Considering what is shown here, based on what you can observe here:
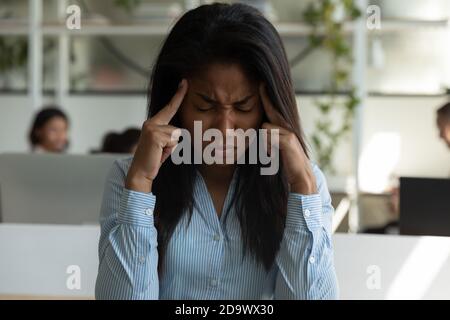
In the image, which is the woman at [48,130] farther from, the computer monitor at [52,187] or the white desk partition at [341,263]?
the white desk partition at [341,263]

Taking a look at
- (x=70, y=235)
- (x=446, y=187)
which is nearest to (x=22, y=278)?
(x=70, y=235)

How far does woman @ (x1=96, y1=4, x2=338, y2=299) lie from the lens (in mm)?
1132

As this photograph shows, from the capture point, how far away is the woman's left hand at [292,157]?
1146 millimetres

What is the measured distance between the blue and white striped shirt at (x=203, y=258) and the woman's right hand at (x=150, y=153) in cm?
2

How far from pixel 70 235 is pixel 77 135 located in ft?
11.8

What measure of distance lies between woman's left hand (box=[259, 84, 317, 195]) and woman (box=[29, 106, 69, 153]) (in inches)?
119

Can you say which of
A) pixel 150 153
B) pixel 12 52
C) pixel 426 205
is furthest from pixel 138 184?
pixel 12 52

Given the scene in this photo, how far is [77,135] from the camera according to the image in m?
5.11

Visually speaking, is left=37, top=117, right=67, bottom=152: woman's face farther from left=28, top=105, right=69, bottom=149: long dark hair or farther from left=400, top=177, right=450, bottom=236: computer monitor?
left=400, top=177, right=450, bottom=236: computer monitor

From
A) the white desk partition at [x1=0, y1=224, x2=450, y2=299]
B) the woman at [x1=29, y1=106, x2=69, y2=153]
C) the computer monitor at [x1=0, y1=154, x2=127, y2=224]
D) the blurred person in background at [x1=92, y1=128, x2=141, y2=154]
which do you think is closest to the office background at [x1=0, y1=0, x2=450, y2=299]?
the woman at [x1=29, y1=106, x2=69, y2=153]

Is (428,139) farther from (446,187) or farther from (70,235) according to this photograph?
(70,235)

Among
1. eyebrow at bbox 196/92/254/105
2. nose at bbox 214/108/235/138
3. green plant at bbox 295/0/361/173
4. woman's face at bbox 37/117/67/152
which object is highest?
green plant at bbox 295/0/361/173

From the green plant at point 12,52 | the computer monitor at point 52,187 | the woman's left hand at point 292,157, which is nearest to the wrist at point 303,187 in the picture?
the woman's left hand at point 292,157
